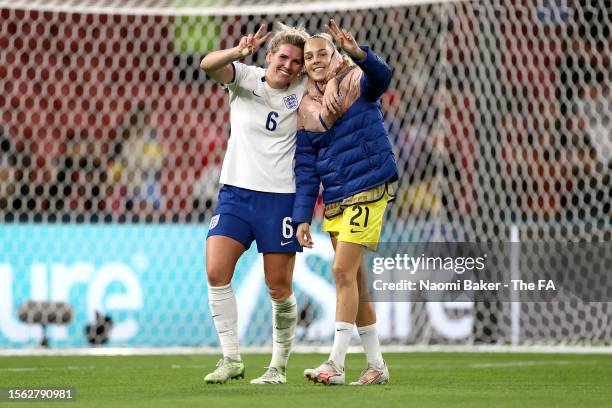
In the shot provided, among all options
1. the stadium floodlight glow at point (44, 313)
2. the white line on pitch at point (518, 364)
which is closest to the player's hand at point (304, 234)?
the white line on pitch at point (518, 364)

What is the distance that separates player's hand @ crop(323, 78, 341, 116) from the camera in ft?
18.6

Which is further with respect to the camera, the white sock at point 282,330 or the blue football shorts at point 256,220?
the white sock at point 282,330

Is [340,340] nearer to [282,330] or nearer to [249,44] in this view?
[282,330]

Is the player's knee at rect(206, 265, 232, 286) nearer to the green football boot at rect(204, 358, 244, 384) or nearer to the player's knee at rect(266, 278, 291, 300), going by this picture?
the player's knee at rect(266, 278, 291, 300)

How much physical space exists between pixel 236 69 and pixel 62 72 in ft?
19.3

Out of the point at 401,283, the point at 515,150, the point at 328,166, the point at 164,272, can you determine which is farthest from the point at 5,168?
the point at 328,166

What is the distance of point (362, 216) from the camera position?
5.68 meters

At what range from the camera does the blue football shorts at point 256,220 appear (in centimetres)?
593

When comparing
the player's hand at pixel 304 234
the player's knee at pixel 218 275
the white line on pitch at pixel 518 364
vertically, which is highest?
the player's hand at pixel 304 234

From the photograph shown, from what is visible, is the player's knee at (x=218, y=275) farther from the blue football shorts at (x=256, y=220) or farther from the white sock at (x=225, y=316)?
the blue football shorts at (x=256, y=220)

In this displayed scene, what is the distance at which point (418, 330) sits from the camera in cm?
981

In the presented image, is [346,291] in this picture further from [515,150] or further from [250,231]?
[515,150]

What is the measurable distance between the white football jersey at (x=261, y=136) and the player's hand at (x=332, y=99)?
33 cm

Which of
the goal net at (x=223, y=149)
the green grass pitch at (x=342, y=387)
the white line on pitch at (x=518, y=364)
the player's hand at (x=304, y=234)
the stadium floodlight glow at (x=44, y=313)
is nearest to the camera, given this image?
the green grass pitch at (x=342, y=387)
